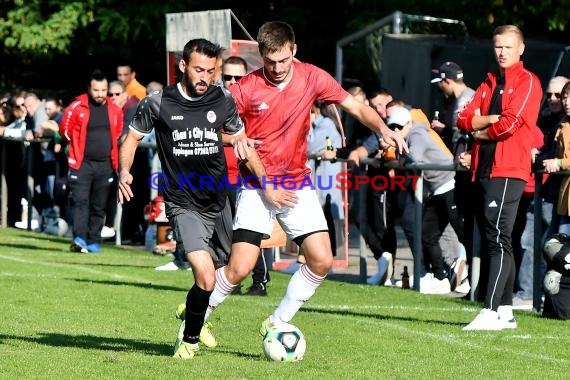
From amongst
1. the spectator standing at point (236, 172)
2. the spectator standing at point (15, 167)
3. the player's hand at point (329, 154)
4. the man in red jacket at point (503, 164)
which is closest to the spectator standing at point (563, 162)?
the man in red jacket at point (503, 164)

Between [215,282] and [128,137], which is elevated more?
[128,137]

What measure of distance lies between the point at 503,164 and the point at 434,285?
11.8ft

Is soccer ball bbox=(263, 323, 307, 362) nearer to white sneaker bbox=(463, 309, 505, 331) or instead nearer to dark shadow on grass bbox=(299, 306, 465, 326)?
white sneaker bbox=(463, 309, 505, 331)

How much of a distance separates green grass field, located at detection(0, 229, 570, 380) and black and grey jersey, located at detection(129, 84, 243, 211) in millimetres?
1118

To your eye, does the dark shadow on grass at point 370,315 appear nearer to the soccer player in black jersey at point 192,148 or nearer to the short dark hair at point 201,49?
the soccer player in black jersey at point 192,148

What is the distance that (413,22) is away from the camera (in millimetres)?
25000

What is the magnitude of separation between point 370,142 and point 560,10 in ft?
35.9

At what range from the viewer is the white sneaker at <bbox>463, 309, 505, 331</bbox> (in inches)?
450

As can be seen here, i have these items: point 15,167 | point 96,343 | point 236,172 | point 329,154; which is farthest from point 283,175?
point 15,167

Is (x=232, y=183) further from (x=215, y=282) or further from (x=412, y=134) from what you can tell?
(x=215, y=282)

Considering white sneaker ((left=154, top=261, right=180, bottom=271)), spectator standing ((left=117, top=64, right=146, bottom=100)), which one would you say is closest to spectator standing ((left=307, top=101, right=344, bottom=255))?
white sneaker ((left=154, top=261, right=180, bottom=271))

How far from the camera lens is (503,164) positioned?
38.0 ft

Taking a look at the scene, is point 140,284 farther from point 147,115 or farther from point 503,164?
point 147,115

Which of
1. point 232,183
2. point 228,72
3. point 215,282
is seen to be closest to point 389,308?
point 232,183
